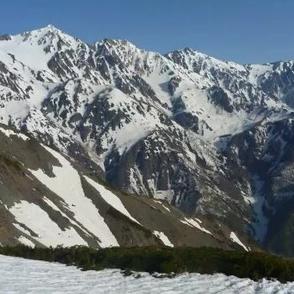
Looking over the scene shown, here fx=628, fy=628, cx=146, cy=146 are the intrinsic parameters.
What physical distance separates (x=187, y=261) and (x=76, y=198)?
114420 mm

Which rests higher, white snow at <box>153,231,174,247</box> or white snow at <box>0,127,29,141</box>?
white snow at <box>0,127,29,141</box>

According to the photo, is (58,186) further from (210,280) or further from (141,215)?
(210,280)

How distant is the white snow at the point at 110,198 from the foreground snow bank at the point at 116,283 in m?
120

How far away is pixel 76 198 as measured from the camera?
142 meters

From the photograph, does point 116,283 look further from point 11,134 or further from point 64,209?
point 11,134

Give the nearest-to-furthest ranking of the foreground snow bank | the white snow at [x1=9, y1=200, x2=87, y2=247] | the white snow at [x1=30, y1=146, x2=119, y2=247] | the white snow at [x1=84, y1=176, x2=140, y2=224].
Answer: the foreground snow bank, the white snow at [x1=9, y1=200, x2=87, y2=247], the white snow at [x1=30, y1=146, x2=119, y2=247], the white snow at [x1=84, y1=176, x2=140, y2=224]

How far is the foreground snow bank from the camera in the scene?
80.4 ft

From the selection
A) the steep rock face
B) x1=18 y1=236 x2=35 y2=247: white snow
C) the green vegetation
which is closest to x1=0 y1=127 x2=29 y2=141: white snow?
the steep rock face

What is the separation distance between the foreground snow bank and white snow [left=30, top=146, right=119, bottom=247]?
87.2 meters

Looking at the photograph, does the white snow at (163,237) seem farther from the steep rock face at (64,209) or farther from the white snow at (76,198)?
the white snow at (76,198)

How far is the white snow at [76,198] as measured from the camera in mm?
126244

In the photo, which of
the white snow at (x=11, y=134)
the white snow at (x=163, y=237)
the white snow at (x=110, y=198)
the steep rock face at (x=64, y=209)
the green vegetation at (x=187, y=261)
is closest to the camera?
the green vegetation at (x=187, y=261)

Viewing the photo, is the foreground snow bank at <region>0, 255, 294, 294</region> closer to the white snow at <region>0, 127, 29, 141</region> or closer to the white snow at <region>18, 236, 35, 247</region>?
the white snow at <region>18, 236, 35, 247</region>

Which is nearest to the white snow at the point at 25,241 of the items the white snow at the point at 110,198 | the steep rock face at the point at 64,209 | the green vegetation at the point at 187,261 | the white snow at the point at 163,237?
the steep rock face at the point at 64,209
